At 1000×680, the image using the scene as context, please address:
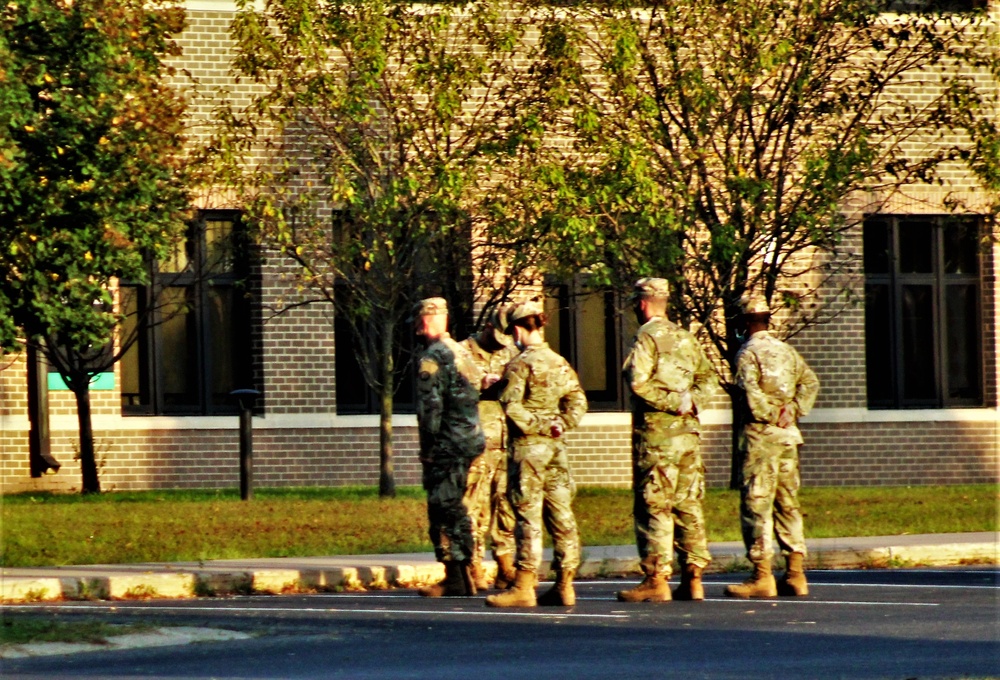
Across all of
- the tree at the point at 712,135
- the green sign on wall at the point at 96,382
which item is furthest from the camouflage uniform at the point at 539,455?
the green sign on wall at the point at 96,382

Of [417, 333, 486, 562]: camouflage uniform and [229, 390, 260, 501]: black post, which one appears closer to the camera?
[417, 333, 486, 562]: camouflage uniform

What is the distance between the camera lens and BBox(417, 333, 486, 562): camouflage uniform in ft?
38.5

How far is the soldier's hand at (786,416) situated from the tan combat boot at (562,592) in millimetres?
1639

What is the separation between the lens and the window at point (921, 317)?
81.4 feet

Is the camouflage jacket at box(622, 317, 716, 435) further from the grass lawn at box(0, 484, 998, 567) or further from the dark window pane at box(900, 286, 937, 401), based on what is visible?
the dark window pane at box(900, 286, 937, 401)

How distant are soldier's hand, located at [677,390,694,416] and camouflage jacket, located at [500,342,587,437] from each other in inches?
23.3

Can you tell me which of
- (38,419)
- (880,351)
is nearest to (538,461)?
(38,419)

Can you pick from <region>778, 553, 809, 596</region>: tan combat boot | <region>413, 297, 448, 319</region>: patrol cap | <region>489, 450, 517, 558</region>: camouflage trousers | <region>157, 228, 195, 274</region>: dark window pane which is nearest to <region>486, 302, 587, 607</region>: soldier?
<region>413, 297, 448, 319</region>: patrol cap

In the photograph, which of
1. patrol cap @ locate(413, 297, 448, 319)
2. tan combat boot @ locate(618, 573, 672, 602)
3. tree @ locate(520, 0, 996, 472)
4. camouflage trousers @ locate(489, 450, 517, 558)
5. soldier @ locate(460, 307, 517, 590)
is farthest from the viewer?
tree @ locate(520, 0, 996, 472)

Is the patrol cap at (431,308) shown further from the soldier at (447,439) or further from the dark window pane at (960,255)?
the dark window pane at (960,255)

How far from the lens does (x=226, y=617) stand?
10820 millimetres

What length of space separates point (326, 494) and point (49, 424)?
3.58 meters

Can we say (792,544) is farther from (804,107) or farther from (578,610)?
(804,107)

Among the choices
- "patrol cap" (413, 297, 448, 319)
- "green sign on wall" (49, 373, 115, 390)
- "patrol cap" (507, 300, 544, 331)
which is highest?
"patrol cap" (413, 297, 448, 319)
